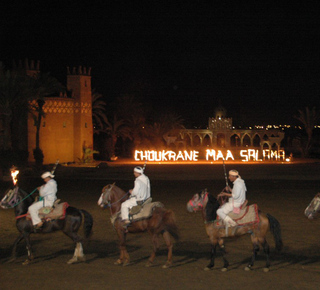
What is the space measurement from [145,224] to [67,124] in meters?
42.6

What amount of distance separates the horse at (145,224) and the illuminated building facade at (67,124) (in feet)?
129

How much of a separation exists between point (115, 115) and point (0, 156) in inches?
1088

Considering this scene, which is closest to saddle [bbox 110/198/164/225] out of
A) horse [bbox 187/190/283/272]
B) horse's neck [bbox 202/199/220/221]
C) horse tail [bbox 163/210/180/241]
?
horse tail [bbox 163/210/180/241]

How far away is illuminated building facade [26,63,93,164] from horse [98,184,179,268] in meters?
39.2

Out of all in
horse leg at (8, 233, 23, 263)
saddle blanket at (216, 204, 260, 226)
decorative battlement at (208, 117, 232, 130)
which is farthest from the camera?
decorative battlement at (208, 117, 232, 130)

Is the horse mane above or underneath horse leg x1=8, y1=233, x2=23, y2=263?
above

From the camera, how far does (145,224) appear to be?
11.9 m

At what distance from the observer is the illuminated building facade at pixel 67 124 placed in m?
51.0

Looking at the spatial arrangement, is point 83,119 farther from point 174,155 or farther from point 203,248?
point 203,248

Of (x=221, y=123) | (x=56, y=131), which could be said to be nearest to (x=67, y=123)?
(x=56, y=131)

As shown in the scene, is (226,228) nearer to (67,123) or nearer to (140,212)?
(140,212)

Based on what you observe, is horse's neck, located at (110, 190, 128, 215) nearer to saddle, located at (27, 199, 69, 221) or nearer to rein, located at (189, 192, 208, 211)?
saddle, located at (27, 199, 69, 221)

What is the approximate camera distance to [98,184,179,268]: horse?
11812mm

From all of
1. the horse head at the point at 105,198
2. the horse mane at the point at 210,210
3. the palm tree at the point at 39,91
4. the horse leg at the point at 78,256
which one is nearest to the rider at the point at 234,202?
the horse mane at the point at 210,210
